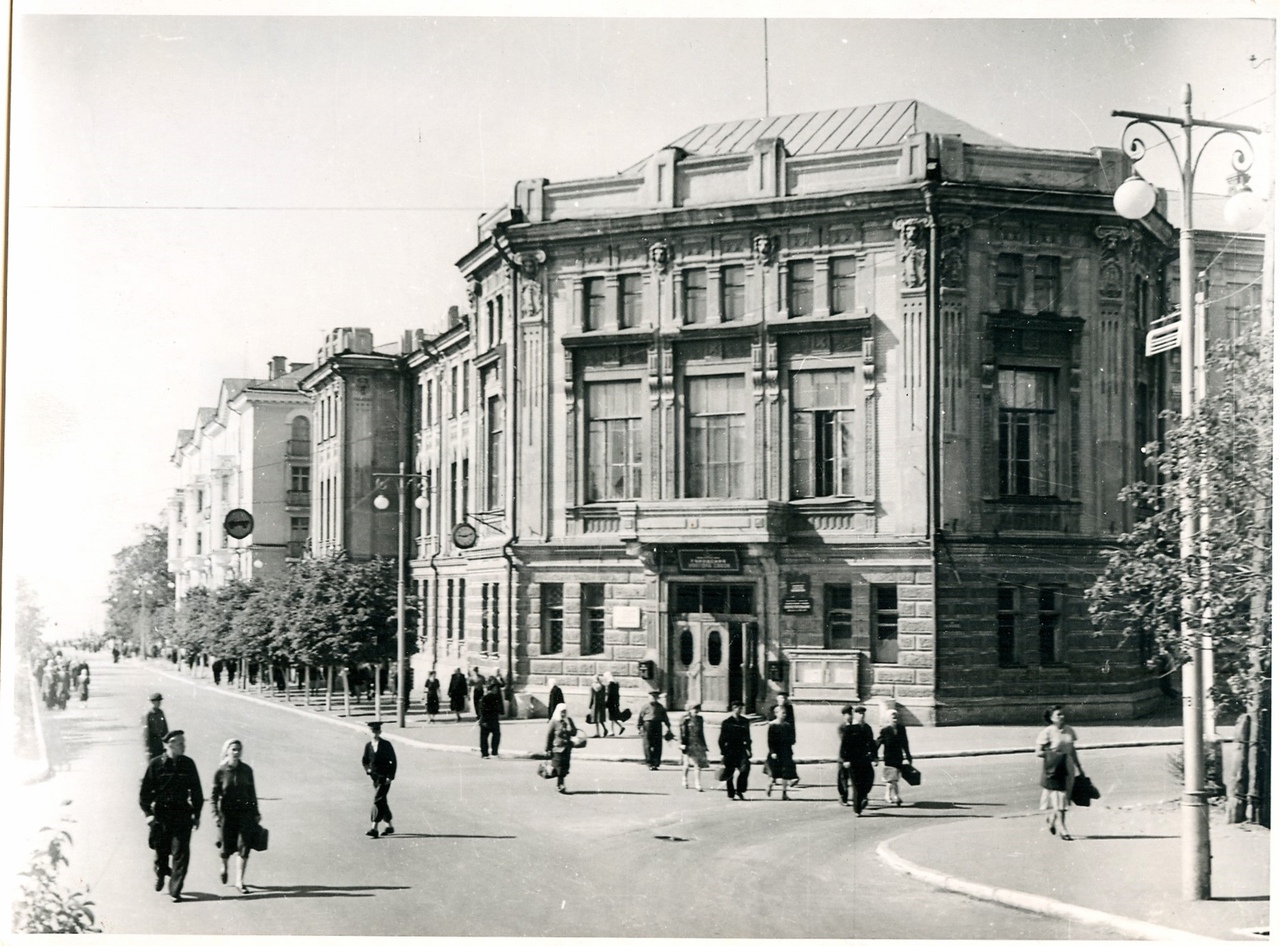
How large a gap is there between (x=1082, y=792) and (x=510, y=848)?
713 centimetres

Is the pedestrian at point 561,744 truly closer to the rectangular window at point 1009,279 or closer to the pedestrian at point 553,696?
the pedestrian at point 553,696

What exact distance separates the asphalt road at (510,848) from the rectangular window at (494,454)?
7949mm

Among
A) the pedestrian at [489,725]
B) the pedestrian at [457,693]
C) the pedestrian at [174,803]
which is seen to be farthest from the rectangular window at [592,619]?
the pedestrian at [174,803]

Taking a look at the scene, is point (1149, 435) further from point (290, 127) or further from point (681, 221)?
point (290, 127)

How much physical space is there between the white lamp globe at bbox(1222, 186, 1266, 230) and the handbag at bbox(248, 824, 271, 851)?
13.2m

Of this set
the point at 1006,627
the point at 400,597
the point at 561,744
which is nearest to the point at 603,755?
the point at 561,744

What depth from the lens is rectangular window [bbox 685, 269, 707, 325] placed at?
22828 millimetres

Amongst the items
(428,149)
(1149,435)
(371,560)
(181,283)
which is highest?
(428,149)

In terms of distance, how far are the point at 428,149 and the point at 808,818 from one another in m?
10.4

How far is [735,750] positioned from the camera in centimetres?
1648

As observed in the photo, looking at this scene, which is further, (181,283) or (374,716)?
(374,716)

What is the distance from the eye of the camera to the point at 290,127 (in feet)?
50.6

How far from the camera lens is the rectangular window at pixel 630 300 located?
2314 centimetres

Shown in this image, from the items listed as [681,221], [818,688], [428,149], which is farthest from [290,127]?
[818,688]
